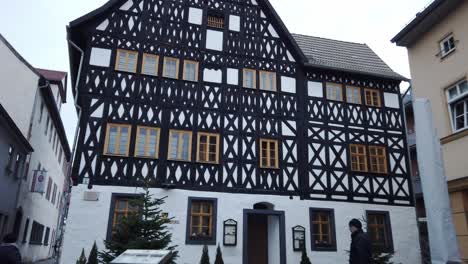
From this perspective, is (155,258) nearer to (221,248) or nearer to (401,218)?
(221,248)

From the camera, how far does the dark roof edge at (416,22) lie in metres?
10.8

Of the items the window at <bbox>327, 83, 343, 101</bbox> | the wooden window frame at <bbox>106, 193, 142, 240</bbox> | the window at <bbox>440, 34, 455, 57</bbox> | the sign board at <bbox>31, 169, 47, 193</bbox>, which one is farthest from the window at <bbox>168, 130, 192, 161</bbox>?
the window at <bbox>440, 34, 455, 57</bbox>

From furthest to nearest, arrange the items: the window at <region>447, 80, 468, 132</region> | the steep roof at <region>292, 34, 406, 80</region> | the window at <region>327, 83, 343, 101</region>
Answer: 1. the steep roof at <region>292, 34, 406, 80</region>
2. the window at <region>327, 83, 343, 101</region>
3. the window at <region>447, 80, 468, 132</region>

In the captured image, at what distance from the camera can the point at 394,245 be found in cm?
1684

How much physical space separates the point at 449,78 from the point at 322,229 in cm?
842

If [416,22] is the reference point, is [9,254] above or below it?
below

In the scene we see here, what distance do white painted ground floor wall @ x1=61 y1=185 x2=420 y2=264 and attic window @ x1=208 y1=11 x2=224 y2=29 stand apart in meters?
7.87

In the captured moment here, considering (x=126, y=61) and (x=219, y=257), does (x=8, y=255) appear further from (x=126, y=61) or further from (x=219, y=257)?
(x=126, y=61)

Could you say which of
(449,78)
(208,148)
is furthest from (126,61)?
(449,78)

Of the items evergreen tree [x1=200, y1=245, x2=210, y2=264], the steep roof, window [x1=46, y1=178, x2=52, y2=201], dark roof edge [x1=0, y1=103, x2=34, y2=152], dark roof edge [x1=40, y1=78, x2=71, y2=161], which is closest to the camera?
dark roof edge [x1=0, y1=103, x2=34, y2=152]

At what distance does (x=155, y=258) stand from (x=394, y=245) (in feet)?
47.8

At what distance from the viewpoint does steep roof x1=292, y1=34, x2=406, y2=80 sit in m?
19.0

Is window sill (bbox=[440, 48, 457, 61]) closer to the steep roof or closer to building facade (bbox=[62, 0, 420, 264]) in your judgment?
building facade (bbox=[62, 0, 420, 264])

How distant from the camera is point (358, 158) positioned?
17.9 m
